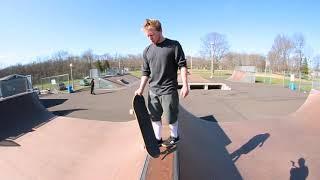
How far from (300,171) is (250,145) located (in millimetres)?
1047

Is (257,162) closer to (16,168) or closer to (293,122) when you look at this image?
(293,122)

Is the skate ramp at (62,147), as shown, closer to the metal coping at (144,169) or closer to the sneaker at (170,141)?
the metal coping at (144,169)

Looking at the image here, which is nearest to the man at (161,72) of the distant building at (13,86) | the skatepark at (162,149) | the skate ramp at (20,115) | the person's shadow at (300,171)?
the skatepark at (162,149)

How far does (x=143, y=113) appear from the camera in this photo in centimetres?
379

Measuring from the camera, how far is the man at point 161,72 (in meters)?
3.69

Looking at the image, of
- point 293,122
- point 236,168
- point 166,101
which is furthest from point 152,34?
point 293,122

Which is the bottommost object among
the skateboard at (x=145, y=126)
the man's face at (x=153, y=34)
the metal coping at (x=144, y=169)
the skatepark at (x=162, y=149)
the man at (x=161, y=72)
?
the skatepark at (x=162, y=149)

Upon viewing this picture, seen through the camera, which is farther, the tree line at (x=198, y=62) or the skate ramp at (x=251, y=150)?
the tree line at (x=198, y=62)

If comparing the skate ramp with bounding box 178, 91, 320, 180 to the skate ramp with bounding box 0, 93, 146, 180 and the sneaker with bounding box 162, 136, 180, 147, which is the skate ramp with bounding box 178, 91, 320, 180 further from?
the skate ramp with bounding box 0, 93, 146, 180

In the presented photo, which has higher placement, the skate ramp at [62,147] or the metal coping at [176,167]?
the metal coping at [176,167]

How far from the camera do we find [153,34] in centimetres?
365

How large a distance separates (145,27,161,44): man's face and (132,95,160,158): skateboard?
747 mm

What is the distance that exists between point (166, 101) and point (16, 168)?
9.66ft

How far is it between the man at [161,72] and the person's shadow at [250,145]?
69.9 inches
